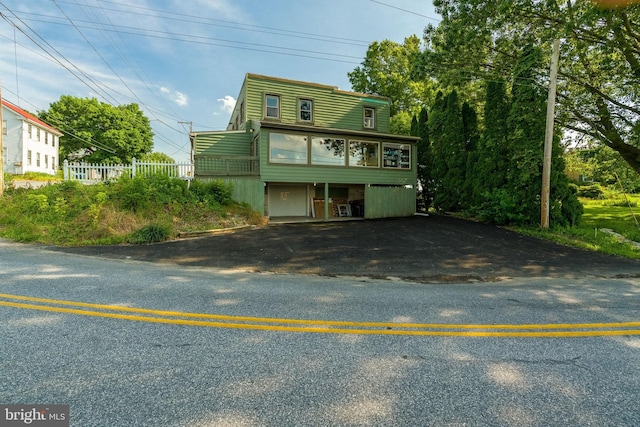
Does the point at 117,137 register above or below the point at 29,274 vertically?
above

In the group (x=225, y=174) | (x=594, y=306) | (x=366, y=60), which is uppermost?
(x=366, y=60)

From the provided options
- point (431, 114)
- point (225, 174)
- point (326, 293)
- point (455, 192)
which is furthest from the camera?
point (431, 114)

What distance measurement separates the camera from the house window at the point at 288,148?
14.8m

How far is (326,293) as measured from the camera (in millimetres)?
5062

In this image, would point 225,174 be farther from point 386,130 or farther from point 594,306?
point 594,306

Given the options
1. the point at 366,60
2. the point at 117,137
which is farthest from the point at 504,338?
the point at 117,137

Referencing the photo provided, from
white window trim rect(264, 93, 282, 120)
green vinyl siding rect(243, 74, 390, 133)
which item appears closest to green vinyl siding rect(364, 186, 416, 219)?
green vinyl siding rect(243, 74, 390, 133)

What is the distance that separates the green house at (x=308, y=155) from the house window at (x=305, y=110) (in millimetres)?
29

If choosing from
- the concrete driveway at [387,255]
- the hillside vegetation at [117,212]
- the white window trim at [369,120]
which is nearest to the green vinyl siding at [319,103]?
the white window trim at [369,120]

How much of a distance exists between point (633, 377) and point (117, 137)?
51.8 m

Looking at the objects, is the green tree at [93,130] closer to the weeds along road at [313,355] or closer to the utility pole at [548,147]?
the weeds along road at [313,355]

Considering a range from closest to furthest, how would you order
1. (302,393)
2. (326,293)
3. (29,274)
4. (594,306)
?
(302,393)
(594,306)
(326,293)
(29,274)

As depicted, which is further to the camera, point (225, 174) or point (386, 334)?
point (225, 174)

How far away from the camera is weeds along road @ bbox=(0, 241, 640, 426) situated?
7.10 feet
